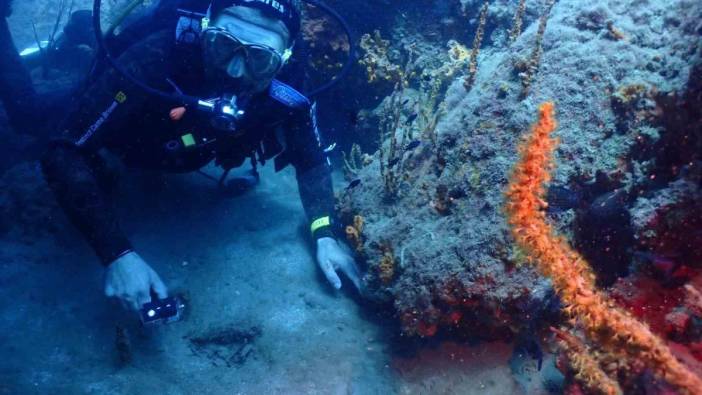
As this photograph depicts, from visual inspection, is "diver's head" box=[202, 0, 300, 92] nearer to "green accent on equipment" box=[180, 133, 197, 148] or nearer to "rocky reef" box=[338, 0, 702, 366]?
"green accent on equipment" box=[180, 133, 197, 148]

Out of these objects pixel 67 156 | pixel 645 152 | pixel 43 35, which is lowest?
pixel 43 35

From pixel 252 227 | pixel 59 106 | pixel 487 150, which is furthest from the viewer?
pixel 59 106

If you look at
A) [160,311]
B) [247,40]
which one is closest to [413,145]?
[247,40]

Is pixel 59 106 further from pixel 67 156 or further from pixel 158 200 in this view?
pixel 67 156

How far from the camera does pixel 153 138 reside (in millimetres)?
4359

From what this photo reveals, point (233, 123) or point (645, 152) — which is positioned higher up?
point (645, 152)

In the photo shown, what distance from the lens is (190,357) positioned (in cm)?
Answer: 357

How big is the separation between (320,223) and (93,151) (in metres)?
2.27

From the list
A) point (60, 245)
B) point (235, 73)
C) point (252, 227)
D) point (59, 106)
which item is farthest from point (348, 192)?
point (59, 106)

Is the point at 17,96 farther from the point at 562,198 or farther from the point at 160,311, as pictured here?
the point at 562,198

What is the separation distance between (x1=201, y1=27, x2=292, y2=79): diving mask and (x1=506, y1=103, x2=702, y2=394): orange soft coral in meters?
2.51

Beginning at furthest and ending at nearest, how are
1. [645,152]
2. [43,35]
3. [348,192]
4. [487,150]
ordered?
[43,35] < [348,192] < [487,150] < [645,152]

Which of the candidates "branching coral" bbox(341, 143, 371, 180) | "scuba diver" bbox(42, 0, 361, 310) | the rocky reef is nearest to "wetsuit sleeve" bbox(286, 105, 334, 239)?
"scuba diver" bbox(42, 0, 361, 310)

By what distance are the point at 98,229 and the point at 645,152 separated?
4345 mm
